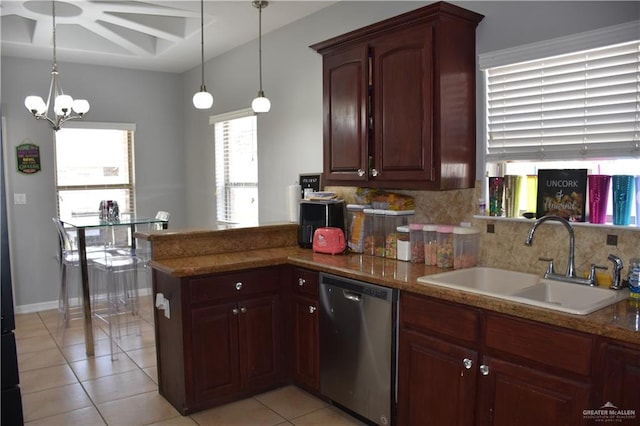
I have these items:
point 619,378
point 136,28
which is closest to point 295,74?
point 136,28

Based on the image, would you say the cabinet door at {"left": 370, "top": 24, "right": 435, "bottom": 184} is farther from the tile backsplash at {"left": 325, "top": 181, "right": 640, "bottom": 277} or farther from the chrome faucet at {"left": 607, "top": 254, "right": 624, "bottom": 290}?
the chrome faucet at {"left": 607, "top": 254, "right": 624, "bottom": 290}

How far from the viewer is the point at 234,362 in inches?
122

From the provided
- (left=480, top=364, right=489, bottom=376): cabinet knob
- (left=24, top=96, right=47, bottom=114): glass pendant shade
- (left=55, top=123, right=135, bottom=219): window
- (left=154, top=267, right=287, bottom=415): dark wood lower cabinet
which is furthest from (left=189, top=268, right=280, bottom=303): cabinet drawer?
(left=55, top=123, right=135, bottom=219): window

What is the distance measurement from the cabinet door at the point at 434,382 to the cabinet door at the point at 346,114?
1148 mm

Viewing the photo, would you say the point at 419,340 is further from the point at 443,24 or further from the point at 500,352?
the point at 443,24

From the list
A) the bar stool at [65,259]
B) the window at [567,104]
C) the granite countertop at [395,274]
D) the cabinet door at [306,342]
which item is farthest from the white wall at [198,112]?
the cabinet door at [306,342]

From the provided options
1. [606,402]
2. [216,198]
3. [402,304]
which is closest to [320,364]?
[402,304]

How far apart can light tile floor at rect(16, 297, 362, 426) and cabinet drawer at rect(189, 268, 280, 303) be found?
2.29 ft

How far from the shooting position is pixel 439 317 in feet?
7.75

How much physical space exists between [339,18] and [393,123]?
1280mm

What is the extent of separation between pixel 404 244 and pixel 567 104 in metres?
1.17

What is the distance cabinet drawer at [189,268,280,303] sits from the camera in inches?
115

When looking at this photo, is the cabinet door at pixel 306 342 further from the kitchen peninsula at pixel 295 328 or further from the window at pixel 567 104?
the window at pixel 567 104

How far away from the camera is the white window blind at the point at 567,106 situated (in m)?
2.29
